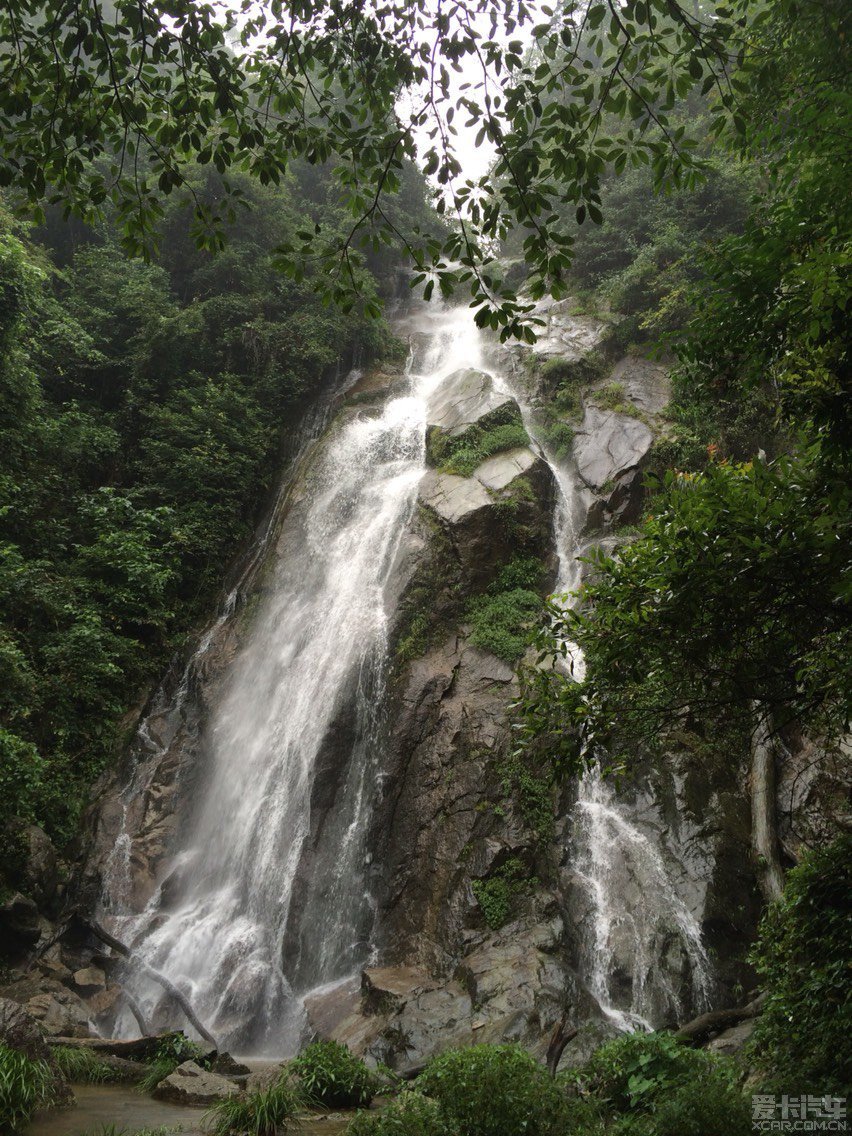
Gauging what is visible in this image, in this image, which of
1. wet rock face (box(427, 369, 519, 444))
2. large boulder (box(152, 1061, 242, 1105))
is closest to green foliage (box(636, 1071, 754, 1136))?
large boulder (box(152, 1061, 242, 1105))

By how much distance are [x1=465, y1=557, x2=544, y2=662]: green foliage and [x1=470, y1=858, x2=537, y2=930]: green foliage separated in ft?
11.3

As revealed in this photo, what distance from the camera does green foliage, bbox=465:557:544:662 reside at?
39.0 feet

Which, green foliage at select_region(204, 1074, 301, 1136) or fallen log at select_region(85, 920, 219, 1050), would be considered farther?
fallen log at select_region(85, 920, 219, 1050)

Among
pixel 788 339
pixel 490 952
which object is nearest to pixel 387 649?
pixel 490 952

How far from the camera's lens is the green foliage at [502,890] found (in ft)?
29.8

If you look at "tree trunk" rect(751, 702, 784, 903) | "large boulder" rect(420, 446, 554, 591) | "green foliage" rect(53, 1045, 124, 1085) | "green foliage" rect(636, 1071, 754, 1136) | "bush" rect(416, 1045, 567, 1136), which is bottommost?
"green foliage" rect(53, 1045, 124, 1085)

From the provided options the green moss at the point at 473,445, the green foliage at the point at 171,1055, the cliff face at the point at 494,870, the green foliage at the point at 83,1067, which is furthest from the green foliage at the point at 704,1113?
the green moss at the point at 473,445

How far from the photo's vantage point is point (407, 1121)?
450 cm

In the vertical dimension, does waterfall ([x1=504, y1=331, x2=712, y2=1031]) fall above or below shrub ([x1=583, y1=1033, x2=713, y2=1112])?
above

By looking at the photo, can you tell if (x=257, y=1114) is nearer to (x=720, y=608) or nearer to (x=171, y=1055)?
(x=171, y=1055)

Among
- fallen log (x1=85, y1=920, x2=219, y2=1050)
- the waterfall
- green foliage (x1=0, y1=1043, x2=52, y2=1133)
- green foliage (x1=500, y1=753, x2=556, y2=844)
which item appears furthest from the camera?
green foliage (x1=500, y1=753, x2=556, y2=844)

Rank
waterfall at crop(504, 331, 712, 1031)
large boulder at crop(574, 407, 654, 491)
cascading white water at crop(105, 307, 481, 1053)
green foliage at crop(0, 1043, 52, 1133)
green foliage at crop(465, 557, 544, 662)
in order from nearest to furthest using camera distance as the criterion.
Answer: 1. green foliage at crop(0, 1043, 52, 1133)
2. waterfall at crop(504, 331, 712, 1031)
3. cascading white water at crop(105, 307, 481, 1053)
4. green foliage at crop(465, 557, 544, 662)
5. large boulder at crop(574, 407, 654, 491)

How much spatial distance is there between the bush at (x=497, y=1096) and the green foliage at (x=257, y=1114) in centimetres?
184

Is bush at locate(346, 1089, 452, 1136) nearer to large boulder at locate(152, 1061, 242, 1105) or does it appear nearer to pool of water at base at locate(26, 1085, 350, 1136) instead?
pool of water at base at locate(26, 1085, 350, 1136)
